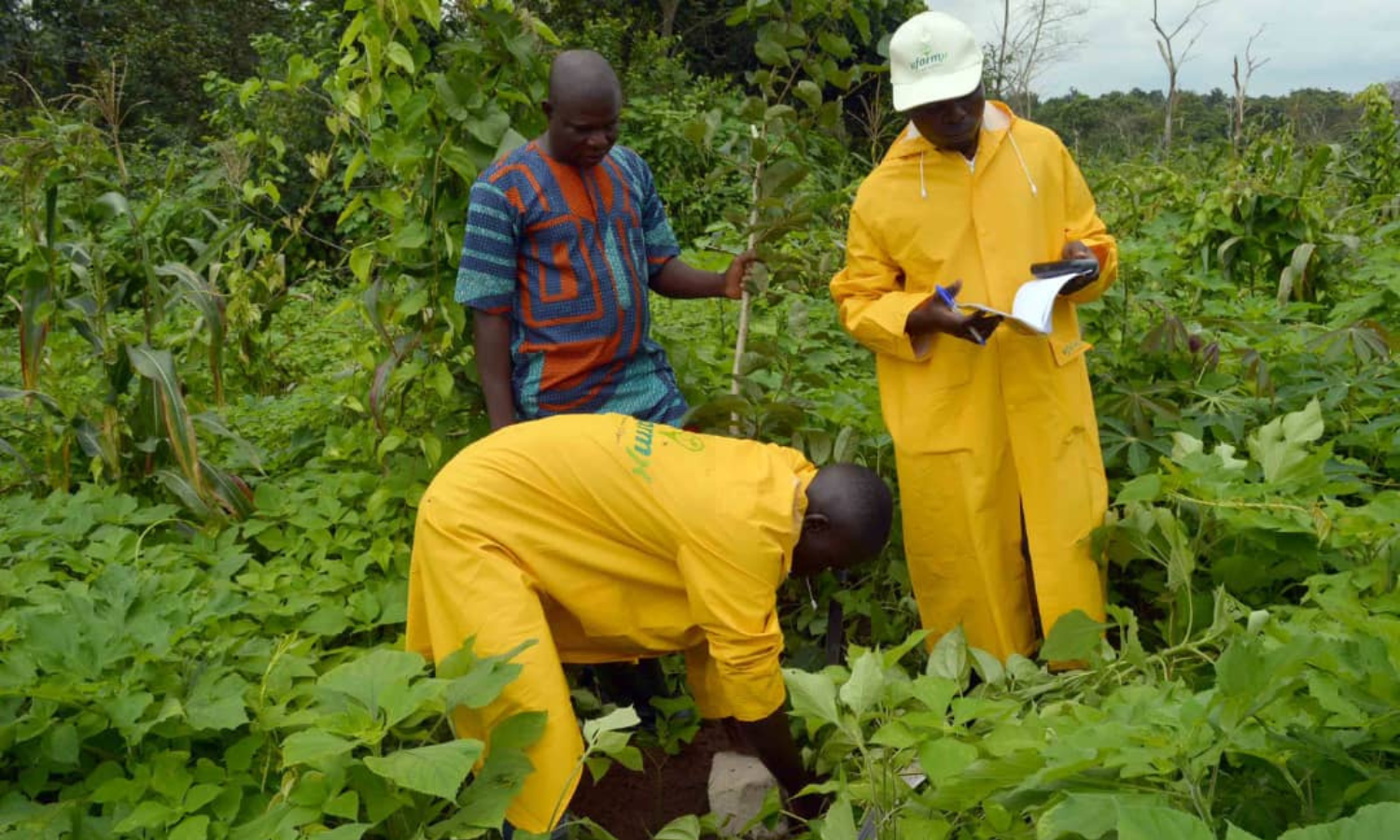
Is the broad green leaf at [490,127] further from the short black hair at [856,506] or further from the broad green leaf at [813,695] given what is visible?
the broad green leaf at [813,695]

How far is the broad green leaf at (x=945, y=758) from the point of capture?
152 centimetres

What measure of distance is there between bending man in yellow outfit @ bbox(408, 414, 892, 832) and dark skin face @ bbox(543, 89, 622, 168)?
0.67 meters

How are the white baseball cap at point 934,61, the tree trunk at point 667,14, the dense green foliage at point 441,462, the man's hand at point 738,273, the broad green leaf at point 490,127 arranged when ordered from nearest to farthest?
the dense green foliage at point 441,462
the white baseball cap at point 934,61
the man's hand at point 738,273
the broad green leaf at point 490,127
the tree trunk at point 667,14

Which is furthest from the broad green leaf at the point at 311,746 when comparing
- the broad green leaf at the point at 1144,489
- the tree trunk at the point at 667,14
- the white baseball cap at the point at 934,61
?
the tree trunk at the point at 667,14

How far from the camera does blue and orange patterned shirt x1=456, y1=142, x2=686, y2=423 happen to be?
2.57 m

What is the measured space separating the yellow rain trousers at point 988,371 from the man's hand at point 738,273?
28 centimetres

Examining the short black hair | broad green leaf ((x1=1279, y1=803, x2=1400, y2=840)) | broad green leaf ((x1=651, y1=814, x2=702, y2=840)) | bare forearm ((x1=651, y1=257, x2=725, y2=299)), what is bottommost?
broad green leaf ((x1=651, y1=814, x2=702, y2=840))

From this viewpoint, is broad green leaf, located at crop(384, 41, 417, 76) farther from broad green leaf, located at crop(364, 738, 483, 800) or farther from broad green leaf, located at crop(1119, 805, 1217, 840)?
broad green leaf, located at crop(1119, 805, 1217, 840)

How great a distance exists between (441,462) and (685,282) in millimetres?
862

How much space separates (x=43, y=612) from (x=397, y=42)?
171 centimetres

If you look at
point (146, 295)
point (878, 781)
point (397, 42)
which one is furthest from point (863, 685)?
point (146, 295)

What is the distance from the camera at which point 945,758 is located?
5.05ft

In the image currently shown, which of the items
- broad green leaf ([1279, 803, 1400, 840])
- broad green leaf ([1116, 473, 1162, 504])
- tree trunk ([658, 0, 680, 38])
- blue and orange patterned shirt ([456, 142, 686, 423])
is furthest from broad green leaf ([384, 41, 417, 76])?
tree trunk ([658, 0, 680, 38])

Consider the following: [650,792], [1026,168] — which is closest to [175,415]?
[650,792]
